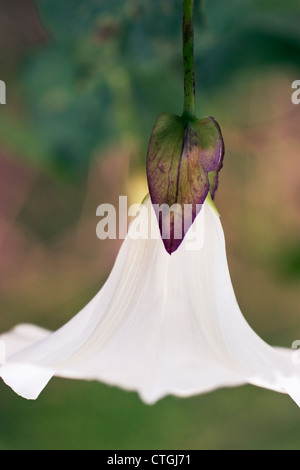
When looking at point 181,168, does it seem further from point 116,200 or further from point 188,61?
point 116,200

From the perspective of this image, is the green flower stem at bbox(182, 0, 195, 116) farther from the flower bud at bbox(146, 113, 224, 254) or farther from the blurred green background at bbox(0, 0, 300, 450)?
the blurred green background at bbox(0, 0, 300, 450)

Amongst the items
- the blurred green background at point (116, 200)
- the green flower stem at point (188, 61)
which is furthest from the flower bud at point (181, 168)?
the blurred green background at point (116, 200)

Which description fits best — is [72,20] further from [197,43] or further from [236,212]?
[236,212]

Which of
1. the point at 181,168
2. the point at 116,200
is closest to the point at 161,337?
the point at 181,168
